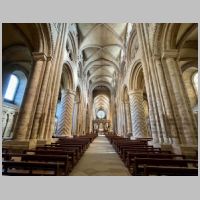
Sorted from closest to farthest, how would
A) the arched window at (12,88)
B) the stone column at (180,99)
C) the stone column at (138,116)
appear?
the stone column at (180,99) < the stone column at (138,116) < the arched window at (12,88)

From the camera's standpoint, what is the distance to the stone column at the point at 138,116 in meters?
11.7

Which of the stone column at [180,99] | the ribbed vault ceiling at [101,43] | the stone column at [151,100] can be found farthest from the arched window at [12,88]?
the stone column at [180,99]

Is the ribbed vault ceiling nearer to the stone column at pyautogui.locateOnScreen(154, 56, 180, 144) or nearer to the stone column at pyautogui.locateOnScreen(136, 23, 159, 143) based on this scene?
the stone column at pyautogui.locateOnScreen(136, 23, 159, 143)

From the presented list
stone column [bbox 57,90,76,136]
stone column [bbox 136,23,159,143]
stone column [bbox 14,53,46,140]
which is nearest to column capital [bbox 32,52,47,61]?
stone column [bbox 14,53,46,140]

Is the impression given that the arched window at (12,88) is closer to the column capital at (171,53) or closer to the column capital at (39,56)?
the column capital at (39,56)

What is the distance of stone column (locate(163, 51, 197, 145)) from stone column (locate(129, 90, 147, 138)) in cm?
582

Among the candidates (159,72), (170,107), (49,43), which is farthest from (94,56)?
(170,107)

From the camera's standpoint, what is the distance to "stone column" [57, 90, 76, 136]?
12142mm

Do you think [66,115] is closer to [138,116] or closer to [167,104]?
[138,116]

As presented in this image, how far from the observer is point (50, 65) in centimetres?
783

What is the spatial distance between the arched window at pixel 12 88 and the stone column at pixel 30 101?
943cm

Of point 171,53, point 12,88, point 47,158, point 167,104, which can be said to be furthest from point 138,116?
point 12,88

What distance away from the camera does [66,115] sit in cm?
1248

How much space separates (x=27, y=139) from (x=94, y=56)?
58.3ft
